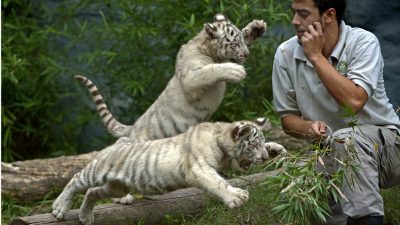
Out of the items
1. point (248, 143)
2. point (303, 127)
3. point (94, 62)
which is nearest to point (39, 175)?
point (94, 62)

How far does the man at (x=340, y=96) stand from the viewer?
4.32m

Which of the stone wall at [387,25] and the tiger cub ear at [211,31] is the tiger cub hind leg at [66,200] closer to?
the tiger cub ear at [211,31]

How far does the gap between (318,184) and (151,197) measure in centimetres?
144

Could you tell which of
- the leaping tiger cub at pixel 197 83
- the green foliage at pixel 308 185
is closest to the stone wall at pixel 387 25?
the leaping tiger cub at pixel 197 83

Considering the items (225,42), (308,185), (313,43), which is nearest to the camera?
(308,185)

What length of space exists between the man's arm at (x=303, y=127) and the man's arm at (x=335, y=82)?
0.52ft

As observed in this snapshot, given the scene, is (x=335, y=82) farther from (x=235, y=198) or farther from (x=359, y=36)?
(x=235, y=198)

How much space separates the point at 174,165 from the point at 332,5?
1175mm

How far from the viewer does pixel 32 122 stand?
904 centimetres

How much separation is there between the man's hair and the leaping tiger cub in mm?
1060

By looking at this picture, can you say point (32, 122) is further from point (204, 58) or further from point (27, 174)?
point (204, 58)

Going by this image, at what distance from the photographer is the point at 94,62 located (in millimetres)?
8461

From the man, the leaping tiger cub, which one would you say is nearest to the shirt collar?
the man

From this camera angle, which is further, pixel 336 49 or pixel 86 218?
pixel 86 218
